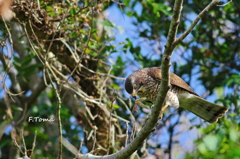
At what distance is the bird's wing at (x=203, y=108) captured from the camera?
4.07 meters

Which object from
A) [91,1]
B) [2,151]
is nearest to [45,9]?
[91,1]

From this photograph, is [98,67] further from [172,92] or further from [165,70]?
[165,70]

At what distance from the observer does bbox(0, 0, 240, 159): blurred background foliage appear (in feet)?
12.8

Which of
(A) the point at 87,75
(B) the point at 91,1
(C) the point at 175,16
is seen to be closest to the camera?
(C) the point at 175,16

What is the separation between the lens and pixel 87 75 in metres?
4.47

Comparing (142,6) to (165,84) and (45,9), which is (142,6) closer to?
(45,9)

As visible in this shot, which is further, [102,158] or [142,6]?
[142,6]

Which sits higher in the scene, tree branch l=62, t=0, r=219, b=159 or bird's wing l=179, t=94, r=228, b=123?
tree branch l=62, t=0, r=219, b=159

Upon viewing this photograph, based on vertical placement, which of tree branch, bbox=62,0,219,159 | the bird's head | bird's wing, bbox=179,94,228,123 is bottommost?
bird's wing, bbox=179,94,228,123

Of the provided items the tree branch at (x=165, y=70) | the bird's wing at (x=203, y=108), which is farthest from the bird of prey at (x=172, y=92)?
the tree branch at (x=165, y=70)

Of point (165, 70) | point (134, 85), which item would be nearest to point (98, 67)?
point (134, 85)

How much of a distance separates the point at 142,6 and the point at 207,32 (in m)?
1.26

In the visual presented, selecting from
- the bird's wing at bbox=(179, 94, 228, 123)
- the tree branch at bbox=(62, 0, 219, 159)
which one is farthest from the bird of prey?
the tree branch at bbox=(62, 0, 219, 159)

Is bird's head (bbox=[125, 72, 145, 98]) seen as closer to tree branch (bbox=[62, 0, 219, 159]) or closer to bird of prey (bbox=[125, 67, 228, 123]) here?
bird of prey (bbox=[125, 67, 228, 123])
